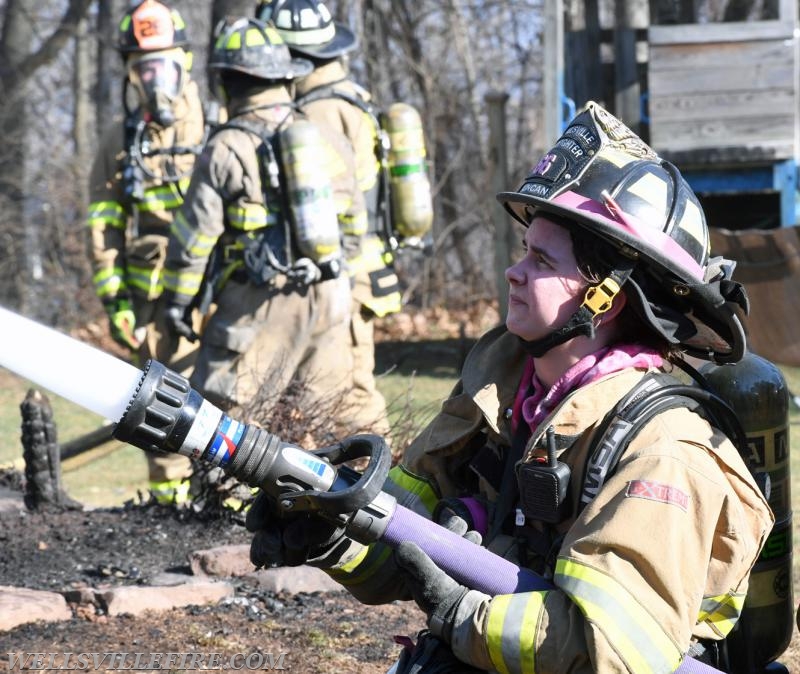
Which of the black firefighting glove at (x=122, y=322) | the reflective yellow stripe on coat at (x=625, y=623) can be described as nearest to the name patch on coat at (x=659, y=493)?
the reflective yellow stripe on coat at (x=625, y=623)

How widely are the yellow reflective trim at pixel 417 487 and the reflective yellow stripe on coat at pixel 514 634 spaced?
2.00ft

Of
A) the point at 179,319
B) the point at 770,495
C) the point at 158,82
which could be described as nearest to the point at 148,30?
the point at 158,82

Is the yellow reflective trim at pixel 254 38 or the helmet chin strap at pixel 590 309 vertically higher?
the yellow reflective trim at pixel 254 38

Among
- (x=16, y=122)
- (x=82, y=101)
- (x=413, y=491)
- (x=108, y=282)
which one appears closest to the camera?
(x=413, y=491)

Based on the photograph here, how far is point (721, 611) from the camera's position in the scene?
247 cm

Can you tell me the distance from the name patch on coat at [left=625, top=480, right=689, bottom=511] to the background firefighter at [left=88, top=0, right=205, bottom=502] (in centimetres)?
531

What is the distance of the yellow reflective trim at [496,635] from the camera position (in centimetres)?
222

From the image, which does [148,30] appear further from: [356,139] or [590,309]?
[590,309]

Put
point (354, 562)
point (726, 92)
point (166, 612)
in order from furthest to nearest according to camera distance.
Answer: point (726, 92) < point (166, 612) < point (354, 562)

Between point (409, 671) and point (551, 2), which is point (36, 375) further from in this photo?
point (551, 2)

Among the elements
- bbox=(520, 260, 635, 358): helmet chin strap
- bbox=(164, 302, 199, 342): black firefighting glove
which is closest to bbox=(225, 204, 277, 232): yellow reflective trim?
bbox=(164, 302, 199, 342): black firefighting glove

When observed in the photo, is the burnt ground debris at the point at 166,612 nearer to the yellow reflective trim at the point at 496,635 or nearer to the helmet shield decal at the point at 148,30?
the yellow reflective trim at the point at 496,635

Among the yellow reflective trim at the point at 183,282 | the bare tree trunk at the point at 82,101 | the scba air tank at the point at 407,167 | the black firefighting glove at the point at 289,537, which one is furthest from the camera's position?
the bare tree trunk at the point at 82,101

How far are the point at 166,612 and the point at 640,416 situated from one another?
2.36m
